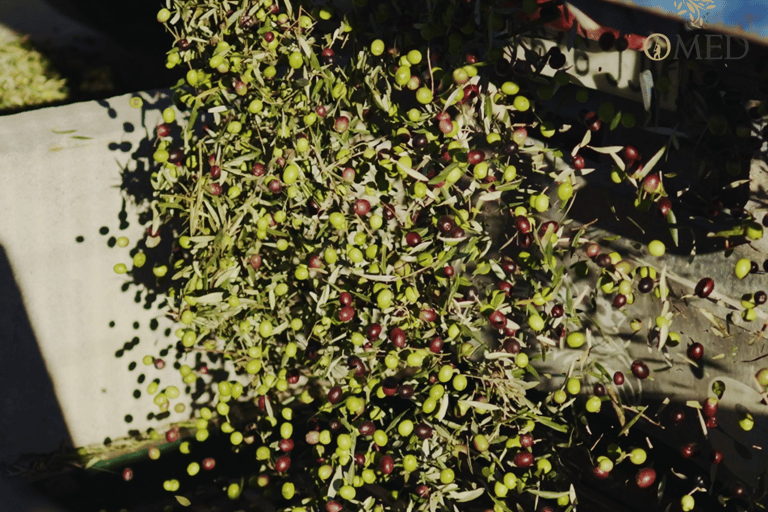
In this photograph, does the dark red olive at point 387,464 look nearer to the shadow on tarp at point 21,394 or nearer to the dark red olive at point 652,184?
the dark red olive at point 652,184

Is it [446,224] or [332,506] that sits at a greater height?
[446,224]

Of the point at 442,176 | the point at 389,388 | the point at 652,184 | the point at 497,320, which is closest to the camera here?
the point at 652,184

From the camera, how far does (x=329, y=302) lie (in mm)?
2770

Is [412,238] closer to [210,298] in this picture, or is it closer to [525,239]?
[525,239]

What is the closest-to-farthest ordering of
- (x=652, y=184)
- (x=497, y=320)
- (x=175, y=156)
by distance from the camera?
(x=652, y=184)
(x=497, y=320)
(x=175, y=156)

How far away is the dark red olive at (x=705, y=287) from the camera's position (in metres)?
2.33

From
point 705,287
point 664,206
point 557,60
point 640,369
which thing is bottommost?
point 640,369

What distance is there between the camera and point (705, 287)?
2.34 m

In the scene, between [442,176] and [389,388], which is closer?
[442,176]

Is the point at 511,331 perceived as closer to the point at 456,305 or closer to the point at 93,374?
the point at 456,305

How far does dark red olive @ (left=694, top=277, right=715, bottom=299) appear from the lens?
7.64ft

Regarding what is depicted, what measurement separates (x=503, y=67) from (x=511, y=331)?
123 centimetres

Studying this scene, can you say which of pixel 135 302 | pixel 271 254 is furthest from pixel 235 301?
pixel 135 302

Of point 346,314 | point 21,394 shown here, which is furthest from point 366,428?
point 21,394
